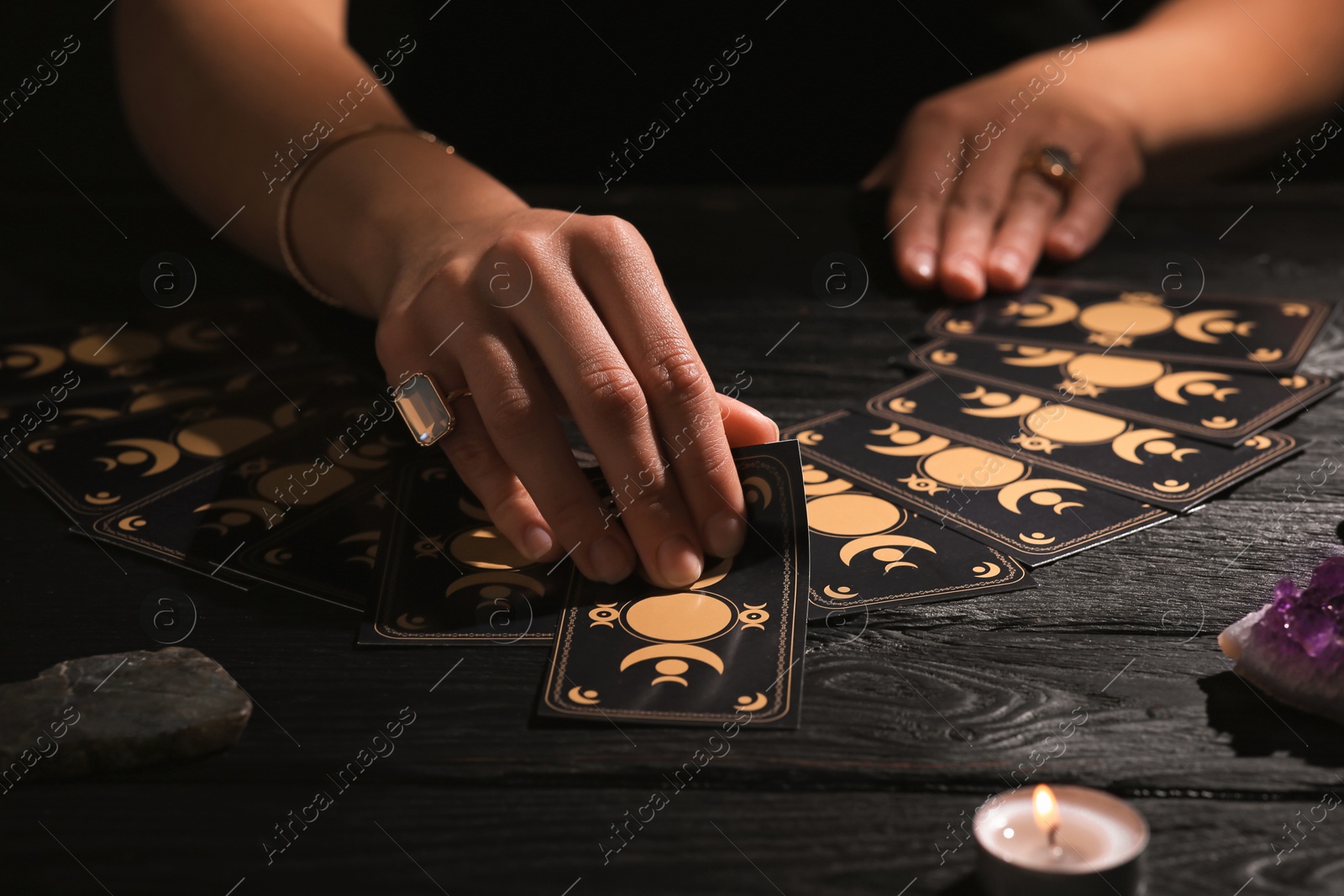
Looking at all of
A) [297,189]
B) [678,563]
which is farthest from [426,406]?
[297,189]

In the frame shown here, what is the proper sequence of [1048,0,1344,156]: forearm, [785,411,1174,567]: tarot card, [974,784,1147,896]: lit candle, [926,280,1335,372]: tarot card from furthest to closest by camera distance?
1. [1048,0,1344,156]: forearm
2. [926,280,1335,372]: tarot card
3. [785,411,1174,567]: tarot card
4. [974,784,1147,896]: lit candle

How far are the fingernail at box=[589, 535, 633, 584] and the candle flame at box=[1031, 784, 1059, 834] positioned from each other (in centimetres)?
40

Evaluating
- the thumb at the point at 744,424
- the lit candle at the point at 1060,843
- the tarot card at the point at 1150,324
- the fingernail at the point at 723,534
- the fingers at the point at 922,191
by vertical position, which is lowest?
the tarot card at the point at 1150,324

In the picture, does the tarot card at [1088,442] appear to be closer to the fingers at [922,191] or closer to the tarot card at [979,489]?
the tarot card at [979,489]

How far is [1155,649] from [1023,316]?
29.5 inches

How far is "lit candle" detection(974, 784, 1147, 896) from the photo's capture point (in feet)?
1.87

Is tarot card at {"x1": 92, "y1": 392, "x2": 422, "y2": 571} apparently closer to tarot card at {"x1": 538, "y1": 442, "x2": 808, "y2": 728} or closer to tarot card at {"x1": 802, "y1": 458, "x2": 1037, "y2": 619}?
tarot card at {"x1": 538, "y1": 442, "x2": 808, "y2": 728}

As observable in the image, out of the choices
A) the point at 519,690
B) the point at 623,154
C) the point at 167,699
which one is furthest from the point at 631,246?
the point at 623,154

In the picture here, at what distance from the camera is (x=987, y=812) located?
0.61m

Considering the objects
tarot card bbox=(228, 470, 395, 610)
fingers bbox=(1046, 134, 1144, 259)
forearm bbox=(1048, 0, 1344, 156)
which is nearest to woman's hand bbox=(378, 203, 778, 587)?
tarot card bbox=(228, 470, 395, 610)

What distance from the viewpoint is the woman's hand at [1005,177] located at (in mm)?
1584

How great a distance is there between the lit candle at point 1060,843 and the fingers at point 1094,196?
3.80 feet

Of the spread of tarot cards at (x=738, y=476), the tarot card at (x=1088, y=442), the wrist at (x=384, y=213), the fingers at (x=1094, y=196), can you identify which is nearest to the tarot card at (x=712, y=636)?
the spread of tarot cards at (x=738, y=476)

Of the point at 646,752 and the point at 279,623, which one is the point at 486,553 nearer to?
the point at 279,623
